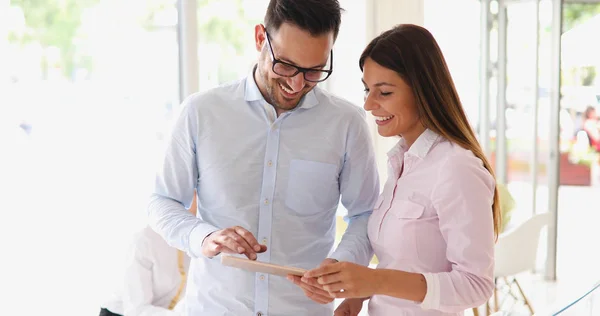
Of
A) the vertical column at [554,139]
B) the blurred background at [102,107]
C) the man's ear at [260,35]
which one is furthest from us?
the vertical column at [554,139]

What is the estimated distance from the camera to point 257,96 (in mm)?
2174

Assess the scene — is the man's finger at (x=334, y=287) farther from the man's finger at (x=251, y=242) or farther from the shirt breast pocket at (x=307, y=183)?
the shirt breast pocket at (x=307, y=183)

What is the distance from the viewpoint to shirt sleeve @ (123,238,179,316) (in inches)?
129

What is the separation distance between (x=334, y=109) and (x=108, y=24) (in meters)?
2.70

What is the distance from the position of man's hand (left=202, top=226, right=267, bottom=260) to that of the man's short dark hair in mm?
543

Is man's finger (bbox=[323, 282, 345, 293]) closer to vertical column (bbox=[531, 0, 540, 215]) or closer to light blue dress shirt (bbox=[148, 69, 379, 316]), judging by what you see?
light blue dress shirt (bbox=[148, 69, 379, 316])

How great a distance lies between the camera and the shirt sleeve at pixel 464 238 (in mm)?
1688

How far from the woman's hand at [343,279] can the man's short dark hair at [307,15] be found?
633 millimetres

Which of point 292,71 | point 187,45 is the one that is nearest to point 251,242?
point 292,71

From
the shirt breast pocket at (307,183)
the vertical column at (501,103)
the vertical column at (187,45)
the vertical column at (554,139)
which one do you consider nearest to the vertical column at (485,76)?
the vertical column at (501,103)

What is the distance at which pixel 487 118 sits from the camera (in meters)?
7.32

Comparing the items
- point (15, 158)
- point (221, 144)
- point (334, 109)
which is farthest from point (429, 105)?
point (15, 158)

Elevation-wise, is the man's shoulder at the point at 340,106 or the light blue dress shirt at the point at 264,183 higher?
the man's shoulder at the point at 340,106

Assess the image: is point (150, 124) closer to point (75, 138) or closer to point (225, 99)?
point (75, 138)
